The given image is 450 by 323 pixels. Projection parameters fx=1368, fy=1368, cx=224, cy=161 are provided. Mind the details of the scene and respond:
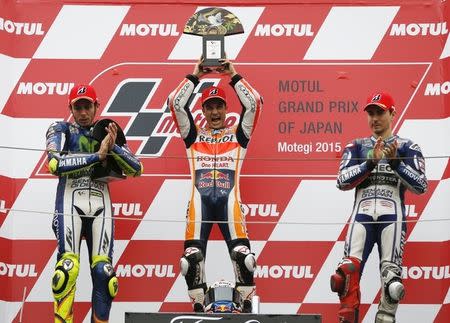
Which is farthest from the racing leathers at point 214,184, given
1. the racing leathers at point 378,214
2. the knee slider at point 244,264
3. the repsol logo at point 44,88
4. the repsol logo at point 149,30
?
the repsol logo at point 44,88

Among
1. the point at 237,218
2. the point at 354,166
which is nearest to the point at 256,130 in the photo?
the point at 237,218

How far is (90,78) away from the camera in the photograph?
785 centimetres

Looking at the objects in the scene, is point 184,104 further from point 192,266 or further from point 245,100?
point 192,266

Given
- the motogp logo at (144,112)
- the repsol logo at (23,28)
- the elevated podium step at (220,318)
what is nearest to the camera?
the elevated podium step at (220,318)

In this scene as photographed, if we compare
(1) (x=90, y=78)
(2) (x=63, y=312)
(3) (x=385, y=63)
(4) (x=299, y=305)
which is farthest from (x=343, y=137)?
(2) (x=63, y=312)

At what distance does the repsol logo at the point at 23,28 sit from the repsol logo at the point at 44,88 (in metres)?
0.30

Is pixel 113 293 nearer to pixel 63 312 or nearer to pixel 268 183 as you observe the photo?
pixel 63 312

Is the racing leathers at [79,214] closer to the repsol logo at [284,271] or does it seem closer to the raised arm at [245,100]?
the raised arm at [245,100]

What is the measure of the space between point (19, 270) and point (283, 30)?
2031mm

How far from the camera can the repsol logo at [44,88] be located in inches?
309

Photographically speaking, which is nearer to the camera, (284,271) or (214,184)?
(214,184)

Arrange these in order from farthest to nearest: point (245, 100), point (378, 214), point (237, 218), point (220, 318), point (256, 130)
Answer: point (256, 130), point (245, 100), point (237, 218), point (378, 214), point (220, 318)

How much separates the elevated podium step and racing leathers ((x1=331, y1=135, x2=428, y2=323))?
3.18ft

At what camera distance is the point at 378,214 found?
704 centimetres
